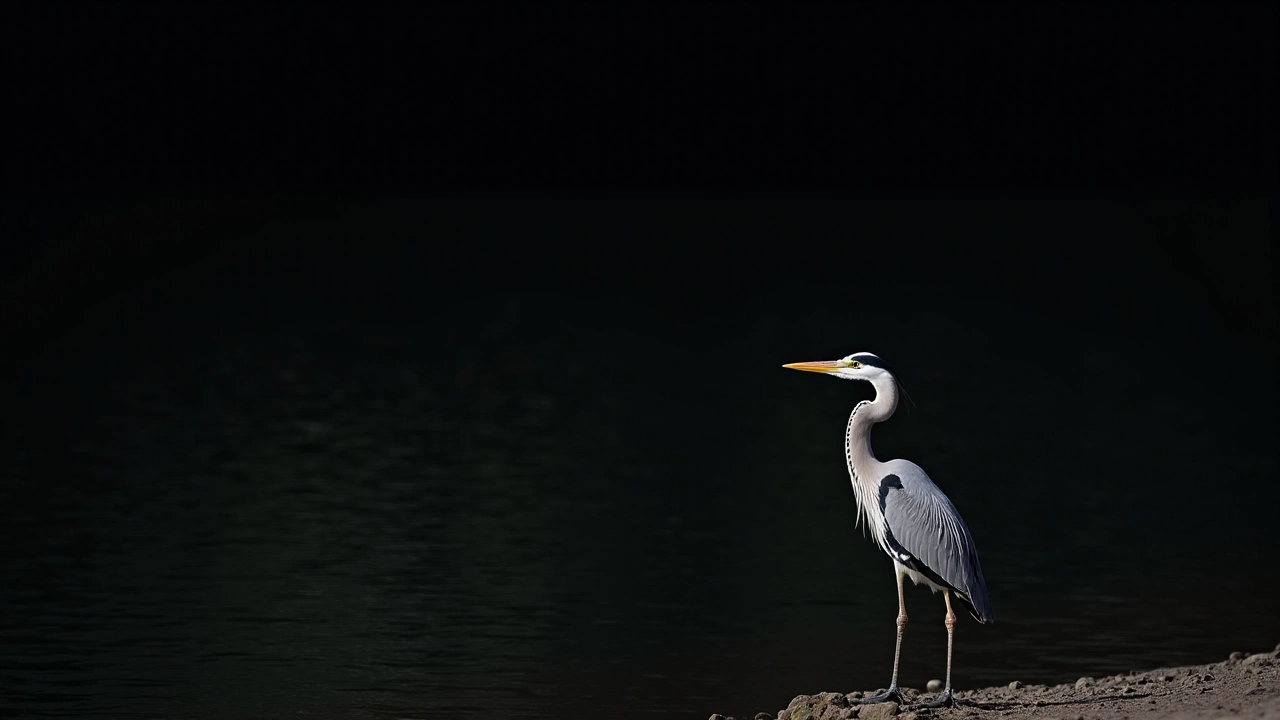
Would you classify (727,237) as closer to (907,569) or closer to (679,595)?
(679,595)

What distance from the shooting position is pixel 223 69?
135m

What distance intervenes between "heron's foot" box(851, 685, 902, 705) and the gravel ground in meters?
0.08

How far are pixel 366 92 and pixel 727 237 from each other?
223ft

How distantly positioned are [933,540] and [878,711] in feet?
3.54

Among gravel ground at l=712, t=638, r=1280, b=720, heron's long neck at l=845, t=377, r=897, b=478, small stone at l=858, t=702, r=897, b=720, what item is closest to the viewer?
gravel ground at l=712, t=638, r=1280, b=720

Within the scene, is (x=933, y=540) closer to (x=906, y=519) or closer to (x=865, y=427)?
(x=906, y=519)

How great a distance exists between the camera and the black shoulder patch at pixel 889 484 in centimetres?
1236

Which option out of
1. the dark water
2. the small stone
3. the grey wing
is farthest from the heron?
the dark water

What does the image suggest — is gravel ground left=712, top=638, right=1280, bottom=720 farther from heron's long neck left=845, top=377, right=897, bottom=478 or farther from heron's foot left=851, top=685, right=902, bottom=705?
heron's long neck left=845, top=377, right=897, bottom=478

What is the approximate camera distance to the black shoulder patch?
1236cm

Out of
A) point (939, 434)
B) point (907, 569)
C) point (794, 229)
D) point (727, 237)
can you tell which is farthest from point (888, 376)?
point (794, 229)

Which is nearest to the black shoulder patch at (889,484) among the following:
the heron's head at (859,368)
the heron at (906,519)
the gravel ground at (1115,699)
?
the heron at (906,519)

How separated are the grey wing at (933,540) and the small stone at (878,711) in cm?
80

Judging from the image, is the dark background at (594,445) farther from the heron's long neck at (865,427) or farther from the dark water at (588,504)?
the heron's long neck at (865,427)
